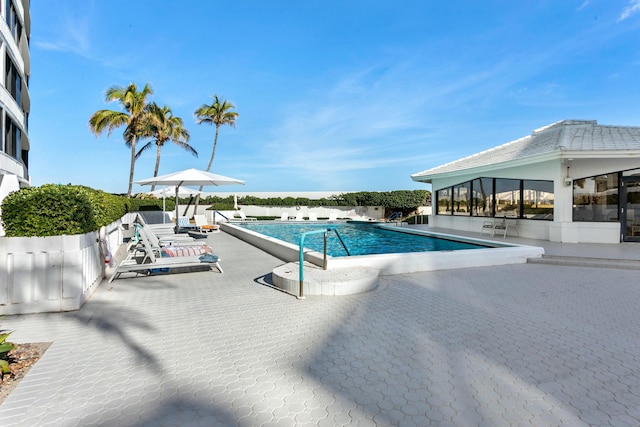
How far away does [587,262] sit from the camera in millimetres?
8430

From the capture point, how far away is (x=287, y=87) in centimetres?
2567

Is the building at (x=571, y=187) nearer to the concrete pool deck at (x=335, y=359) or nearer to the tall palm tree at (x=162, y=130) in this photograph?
the concrete pool deck at (x=335, y=359)

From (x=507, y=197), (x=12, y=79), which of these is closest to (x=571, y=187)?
(x=507, y=197)

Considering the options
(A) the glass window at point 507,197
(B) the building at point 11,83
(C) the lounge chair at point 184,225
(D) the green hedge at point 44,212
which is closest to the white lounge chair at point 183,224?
(C) the lounge chair at point 184,225

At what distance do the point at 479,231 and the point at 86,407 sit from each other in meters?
15.8

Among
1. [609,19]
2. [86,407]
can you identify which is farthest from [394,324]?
[609,19]

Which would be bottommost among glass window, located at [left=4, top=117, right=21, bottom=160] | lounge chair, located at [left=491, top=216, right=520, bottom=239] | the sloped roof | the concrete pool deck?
the concrete pool deck

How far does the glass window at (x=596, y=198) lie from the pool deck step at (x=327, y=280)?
976 centimetres

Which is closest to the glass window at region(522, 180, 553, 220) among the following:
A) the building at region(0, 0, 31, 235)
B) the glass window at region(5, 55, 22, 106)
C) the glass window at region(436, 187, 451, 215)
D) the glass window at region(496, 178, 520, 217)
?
the glass window at region(496, 178, 520, 217)

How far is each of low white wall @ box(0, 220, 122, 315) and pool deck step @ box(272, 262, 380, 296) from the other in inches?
119

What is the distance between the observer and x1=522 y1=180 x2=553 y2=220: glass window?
12.6 meters

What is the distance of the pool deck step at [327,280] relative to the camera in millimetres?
5668

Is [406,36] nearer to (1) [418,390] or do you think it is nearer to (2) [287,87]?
(2) [287,87]

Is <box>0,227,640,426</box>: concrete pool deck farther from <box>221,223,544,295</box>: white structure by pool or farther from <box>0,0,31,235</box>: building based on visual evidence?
<box>0,0,31,235</box>: building
